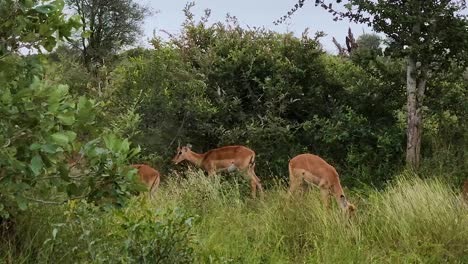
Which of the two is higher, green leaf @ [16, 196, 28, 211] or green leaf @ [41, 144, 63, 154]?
green leaf @ [41, 144, 63, 154]

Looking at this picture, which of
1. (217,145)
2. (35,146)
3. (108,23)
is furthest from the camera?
(108,23)

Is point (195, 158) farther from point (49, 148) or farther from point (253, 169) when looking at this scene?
point (49, 148)

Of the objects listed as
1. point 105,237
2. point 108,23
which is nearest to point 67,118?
point 105,237

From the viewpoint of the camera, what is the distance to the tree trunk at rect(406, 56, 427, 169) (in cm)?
977

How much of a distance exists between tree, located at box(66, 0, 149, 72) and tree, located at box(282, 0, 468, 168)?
64.3 ft

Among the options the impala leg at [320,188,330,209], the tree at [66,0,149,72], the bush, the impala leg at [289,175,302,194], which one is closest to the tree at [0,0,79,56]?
the bush

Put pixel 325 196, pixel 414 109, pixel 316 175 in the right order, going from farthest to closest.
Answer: pixel 414 109 → pixel 316 175 → pixel 325 196

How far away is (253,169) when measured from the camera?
1098 centimetres

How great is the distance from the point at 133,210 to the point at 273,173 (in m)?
5.95


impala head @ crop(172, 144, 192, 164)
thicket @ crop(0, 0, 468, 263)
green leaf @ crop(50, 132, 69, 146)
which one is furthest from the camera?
impala head @ crop(172, 144, 192, 164)

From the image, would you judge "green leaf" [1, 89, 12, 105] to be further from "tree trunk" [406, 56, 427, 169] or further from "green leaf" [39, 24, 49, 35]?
"tree trunk" [406, 56, 427, 169]

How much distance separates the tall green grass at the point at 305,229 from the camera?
5071 millimetres

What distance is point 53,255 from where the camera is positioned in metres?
4.66

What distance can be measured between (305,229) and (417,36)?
4.39m
